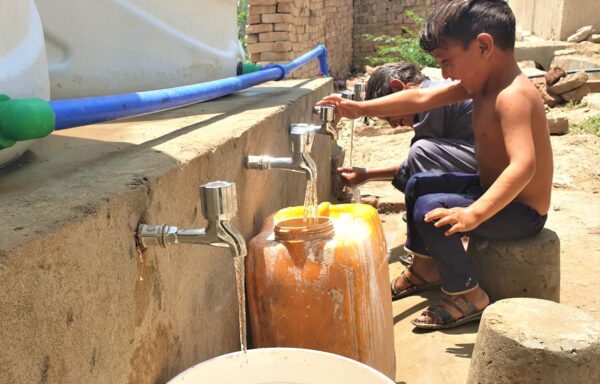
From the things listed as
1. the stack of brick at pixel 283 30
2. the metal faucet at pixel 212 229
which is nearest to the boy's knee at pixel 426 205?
the metal faucet at pixel 212 229

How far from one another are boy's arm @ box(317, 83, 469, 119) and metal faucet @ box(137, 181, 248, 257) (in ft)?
4.94

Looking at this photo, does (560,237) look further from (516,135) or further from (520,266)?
(516,135)

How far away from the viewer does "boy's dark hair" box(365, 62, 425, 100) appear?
121 inches

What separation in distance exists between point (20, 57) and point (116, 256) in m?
0.50

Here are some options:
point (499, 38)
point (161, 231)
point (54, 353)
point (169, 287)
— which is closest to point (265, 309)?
point (169, 287)

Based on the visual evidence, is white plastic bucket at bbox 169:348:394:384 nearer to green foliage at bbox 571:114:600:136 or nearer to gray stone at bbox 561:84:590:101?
green foliage at bbox 571:114:600:136

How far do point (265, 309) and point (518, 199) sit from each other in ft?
3.84

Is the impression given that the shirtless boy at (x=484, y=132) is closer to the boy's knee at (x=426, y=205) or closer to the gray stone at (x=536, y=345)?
the boy's knee at (x=426, y=205)

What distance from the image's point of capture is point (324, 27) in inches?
367

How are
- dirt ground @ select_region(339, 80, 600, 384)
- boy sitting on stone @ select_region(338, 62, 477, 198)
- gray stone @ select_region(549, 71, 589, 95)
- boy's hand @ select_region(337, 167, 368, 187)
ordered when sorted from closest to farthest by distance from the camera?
dirt ground @ select_region(339, 80, 600, 384) → boy sitting on stone @ select_region(338, 62, 477, 198) → boy's hand @ select_region(337, 167, 368, 187) → gray stone @ select_region(549, 71, 589, 95)

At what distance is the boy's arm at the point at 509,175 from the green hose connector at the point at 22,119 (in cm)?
128

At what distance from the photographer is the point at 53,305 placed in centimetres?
82

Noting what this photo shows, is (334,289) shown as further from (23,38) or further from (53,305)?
(23,38)

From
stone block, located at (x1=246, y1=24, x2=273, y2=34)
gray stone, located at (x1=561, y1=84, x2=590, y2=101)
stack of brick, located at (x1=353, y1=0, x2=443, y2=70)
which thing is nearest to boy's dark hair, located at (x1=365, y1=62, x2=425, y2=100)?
stone block, located at (x1=246, y1=24, x2=273, y2=34)
